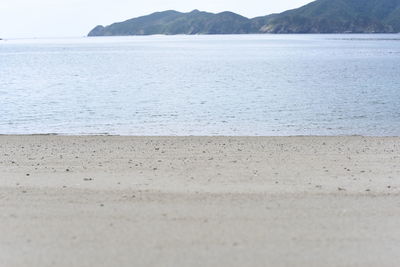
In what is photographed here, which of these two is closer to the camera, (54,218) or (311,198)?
(54,218)

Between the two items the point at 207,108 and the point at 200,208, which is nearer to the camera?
the point at 200,208

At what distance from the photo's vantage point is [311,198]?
27.9 feet

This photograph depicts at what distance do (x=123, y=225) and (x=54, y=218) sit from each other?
3.39 ft

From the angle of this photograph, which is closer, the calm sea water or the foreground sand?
the foreground sand

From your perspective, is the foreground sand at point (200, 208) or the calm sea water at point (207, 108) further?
the calm sea water at point (207, 108)

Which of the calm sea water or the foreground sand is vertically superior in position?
the foreground sand

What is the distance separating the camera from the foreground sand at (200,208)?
20.6 feet

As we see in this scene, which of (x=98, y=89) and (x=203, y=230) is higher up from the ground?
(x=203, y=230)

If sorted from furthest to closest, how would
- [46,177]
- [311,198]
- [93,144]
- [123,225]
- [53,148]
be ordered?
[93,144]
[53,148]
[46,177]
[311,198]
[123,225]

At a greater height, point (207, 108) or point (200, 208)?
point (200, 208)

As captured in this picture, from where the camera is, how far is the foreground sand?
628 cm

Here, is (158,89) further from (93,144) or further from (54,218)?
(54,218)

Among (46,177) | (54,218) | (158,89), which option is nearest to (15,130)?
(46,177)

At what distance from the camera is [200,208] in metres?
7.96
